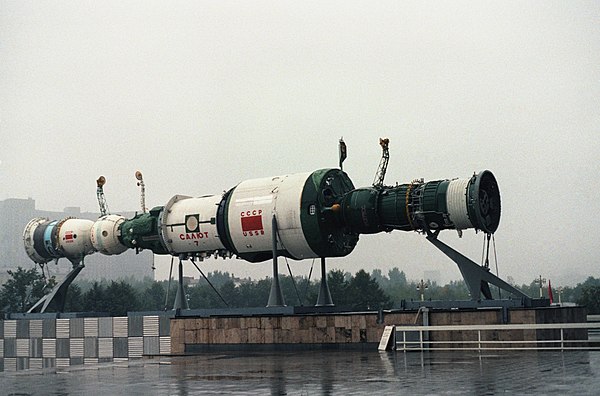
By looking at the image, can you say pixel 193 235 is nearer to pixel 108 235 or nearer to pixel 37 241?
pixel 108 235

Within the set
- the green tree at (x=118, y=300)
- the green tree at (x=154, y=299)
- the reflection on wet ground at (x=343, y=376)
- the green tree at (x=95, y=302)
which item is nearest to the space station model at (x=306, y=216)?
the reflection on wet ground at (x=343, y=376)

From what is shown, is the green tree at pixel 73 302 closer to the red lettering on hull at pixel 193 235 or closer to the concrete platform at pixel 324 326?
the red lettering on hull at pixel 193 235

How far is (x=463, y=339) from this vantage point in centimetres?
3144

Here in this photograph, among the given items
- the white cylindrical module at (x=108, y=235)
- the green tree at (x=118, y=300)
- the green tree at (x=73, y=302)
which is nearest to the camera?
the white cylindrical module at (x=108, y=235)

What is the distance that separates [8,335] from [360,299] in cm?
7394

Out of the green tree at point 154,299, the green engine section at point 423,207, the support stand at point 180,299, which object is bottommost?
the green tree at point 154,299

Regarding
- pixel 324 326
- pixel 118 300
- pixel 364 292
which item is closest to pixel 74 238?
pixel 324 326

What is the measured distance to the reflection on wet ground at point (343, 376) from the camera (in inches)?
655

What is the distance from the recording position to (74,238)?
1997 inches

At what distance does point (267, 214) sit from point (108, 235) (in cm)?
1438

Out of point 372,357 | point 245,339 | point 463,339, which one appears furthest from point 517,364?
point 245,339

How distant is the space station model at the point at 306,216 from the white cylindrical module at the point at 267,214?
0.05 m

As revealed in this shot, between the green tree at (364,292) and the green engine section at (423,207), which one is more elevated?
Answer: the green engine section at (423,207)

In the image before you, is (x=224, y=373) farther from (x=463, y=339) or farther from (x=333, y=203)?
(x=333, y=203)
